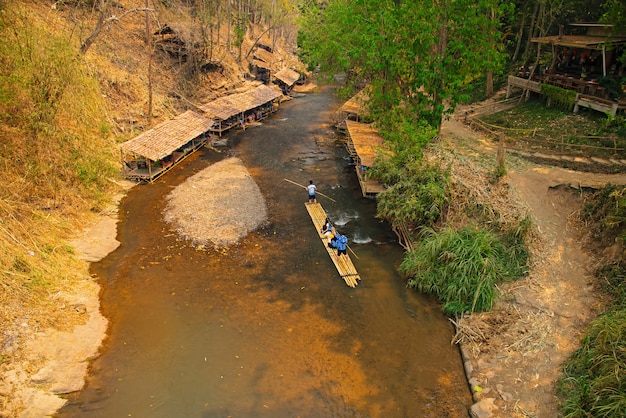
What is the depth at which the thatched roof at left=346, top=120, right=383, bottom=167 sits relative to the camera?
24438mm

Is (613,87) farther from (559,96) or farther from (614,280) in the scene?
(614,280)

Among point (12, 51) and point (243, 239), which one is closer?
point (12, 51)

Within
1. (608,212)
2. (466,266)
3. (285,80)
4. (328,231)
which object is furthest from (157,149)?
(285,80)

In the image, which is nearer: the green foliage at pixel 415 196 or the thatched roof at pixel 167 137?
the green foliage at pixel 415 196

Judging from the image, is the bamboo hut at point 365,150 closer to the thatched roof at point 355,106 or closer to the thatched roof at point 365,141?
the thatched roof at point 365,141

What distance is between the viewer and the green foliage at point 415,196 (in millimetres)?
18688

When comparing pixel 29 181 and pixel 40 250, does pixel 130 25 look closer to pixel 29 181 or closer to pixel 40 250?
pixel 29 181

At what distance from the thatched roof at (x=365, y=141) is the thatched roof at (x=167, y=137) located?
35.8 ft

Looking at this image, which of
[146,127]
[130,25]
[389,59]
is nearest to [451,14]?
[389,59]

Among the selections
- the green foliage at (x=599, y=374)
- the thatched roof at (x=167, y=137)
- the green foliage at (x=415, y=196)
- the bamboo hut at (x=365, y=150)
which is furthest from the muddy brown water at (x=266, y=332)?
the thatched roof at (x=167, y=137)

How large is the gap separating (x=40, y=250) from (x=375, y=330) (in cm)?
1290

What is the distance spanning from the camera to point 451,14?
22.6m

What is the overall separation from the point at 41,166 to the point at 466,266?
61.8 ft

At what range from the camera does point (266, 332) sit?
47.8 ft
